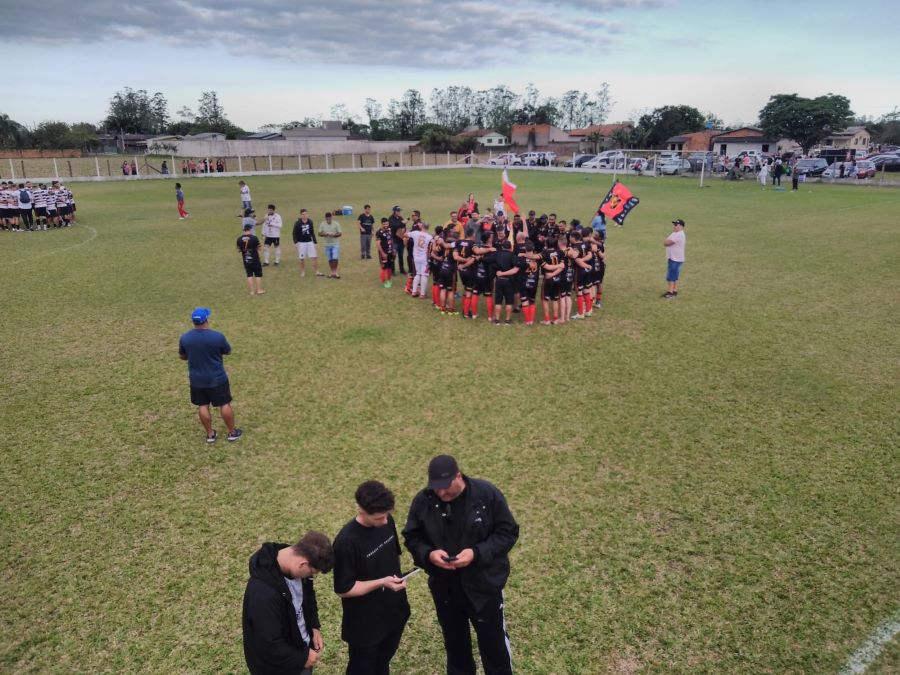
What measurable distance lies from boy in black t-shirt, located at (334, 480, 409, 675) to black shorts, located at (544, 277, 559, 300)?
8833 millimetres

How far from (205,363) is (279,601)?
4745 millimetres

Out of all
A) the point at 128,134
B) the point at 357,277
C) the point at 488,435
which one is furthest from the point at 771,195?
the point at 128,134

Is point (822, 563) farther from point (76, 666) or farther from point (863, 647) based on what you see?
point (76, 666)

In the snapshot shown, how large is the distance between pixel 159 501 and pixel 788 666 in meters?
6.32

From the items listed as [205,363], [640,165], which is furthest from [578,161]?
[205,363]

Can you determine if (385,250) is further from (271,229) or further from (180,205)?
(180,205)

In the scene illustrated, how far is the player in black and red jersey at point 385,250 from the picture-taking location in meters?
15.3

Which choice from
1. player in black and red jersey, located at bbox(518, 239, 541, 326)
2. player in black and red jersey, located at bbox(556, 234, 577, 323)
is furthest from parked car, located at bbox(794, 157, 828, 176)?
player in black and red jersey, located at bbox(518, 239, 541, 326)

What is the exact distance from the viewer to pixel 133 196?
35.4 m

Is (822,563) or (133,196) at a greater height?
(133,196)

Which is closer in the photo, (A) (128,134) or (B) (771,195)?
(B) (771,195)

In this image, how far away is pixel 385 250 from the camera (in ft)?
50.7

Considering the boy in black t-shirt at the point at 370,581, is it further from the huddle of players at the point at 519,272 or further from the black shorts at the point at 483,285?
the black shorts at the point at 483,285

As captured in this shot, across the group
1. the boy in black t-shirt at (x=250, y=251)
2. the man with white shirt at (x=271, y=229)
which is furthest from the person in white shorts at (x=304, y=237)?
the boy in black t-shirt at (x=250, y=251)
